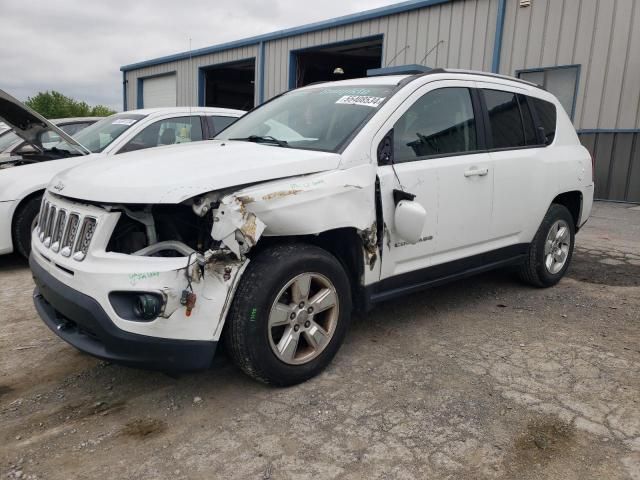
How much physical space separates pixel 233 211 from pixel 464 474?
1.52 m

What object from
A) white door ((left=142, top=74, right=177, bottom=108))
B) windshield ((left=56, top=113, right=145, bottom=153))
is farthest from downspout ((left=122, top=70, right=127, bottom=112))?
windshield ((left=56, top=113, right=145, bottom=153))

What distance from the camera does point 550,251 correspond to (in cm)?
473

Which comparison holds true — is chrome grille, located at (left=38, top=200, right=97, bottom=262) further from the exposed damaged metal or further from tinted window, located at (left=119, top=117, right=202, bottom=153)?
tinted window, located at (left=119, top=117, right=202, bottom=153)

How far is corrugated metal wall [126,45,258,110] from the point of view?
57.0 feet

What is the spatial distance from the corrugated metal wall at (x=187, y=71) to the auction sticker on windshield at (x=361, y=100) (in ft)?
46.5

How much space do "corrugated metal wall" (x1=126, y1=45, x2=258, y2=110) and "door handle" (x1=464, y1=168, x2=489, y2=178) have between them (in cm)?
1428

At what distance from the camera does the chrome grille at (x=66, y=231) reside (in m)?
2.55

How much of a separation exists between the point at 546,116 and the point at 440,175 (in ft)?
5.72

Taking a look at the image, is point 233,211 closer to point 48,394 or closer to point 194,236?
point 194,236

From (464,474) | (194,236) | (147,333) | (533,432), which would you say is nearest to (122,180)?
(194,236)

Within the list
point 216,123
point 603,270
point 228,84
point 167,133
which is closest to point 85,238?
point 167,133

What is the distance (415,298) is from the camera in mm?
4496

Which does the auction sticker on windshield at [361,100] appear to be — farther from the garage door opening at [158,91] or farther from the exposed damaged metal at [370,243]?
the garage door opening at [158,91]

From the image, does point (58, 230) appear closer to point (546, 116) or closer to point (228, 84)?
point (546, 116)
